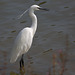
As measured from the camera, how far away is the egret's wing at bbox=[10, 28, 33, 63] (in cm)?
502

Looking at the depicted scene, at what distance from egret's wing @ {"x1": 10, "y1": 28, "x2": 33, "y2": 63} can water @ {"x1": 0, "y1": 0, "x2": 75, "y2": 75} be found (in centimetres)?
51

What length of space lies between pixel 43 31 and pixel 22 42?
7.84ft

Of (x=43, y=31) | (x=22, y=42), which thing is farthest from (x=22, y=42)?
(x=43, y=31)

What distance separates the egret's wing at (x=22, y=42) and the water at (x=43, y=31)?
0.51m

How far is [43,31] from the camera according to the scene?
738 cm

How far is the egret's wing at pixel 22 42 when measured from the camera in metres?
5.02

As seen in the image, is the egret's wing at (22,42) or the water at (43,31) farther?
the water at (43,31)

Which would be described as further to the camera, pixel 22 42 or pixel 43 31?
pixel 43 31

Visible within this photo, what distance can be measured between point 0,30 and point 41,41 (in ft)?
4.80

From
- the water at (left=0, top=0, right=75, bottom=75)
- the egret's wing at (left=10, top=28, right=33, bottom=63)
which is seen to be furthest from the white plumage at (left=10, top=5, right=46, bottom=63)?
the water at (left=0, top=0, right=75, bottom=75)

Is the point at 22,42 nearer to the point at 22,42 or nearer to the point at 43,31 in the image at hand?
the point at 22,42

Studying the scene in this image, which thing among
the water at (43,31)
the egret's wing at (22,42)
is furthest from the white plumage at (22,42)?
the water at (43,31)

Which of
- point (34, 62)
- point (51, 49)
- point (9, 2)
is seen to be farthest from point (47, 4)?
point (34, 62)

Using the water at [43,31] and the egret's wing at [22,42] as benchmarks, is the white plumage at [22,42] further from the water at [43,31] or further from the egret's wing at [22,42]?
the water at [43,31]
